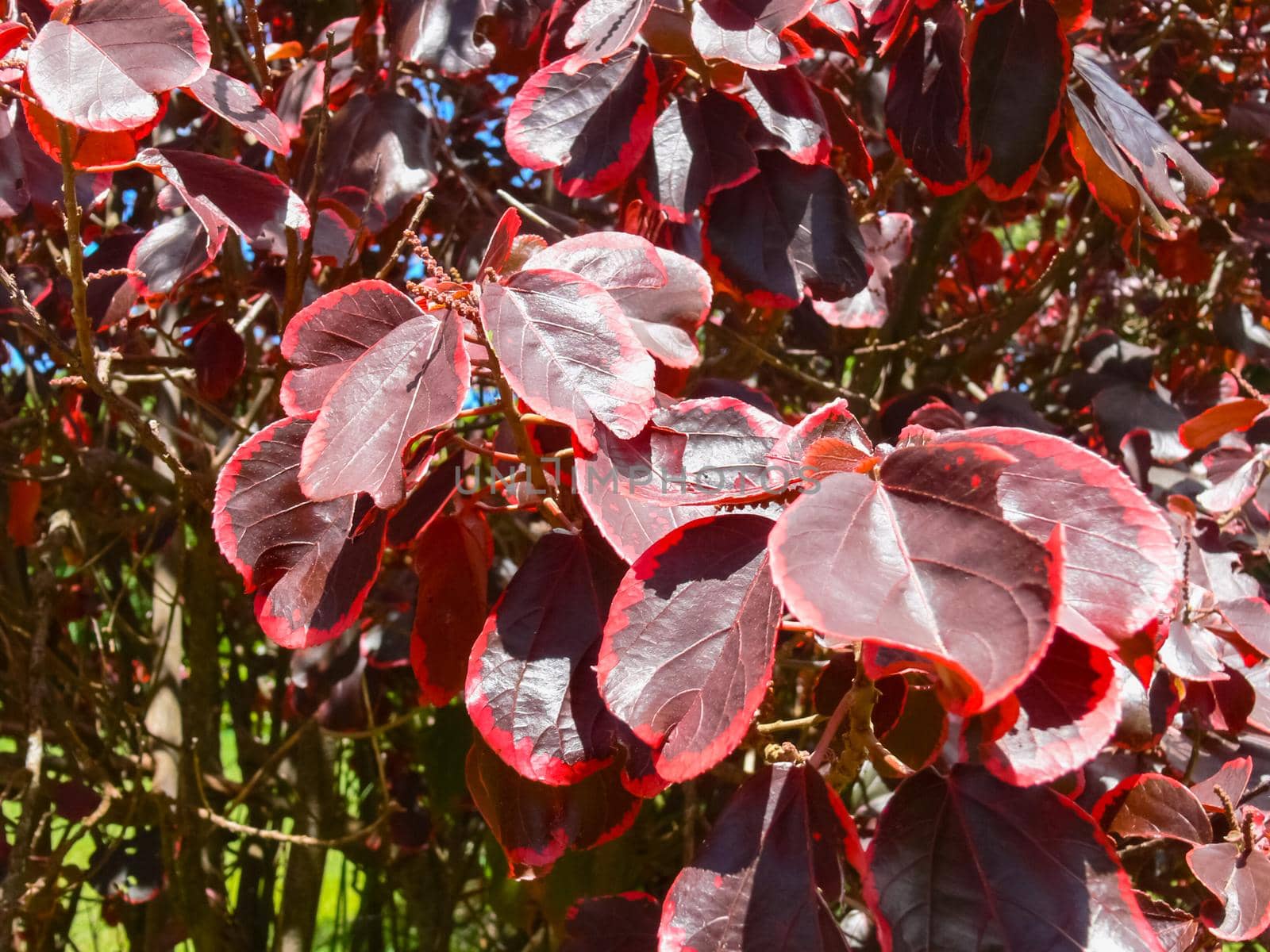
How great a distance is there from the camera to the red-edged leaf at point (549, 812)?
846mm

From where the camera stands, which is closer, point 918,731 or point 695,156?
point 918,731

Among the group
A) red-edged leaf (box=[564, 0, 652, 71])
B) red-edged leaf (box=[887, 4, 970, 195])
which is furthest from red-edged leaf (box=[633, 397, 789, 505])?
red-edged leaf (box=[887, 4, 970, 195])

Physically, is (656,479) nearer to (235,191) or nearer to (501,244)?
(501,244)

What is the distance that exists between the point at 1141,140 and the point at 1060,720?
772 millimetres

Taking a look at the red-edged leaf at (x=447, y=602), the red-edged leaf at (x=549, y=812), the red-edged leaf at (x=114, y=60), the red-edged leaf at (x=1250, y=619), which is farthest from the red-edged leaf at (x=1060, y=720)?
the red-edged leaf at (x=114, y=60)

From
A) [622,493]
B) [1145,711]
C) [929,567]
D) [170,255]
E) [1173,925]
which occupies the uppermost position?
[929,567]

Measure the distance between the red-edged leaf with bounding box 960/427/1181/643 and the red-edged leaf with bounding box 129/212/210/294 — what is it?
0.88 metres

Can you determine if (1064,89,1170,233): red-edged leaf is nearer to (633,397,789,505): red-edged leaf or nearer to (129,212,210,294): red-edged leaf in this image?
→ (633,397,789,505): red-edged leaf

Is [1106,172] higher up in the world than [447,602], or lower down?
higher up

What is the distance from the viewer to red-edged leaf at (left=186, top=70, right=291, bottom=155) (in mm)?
959

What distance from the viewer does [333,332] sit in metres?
0.75

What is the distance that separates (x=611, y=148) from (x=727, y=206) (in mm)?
168

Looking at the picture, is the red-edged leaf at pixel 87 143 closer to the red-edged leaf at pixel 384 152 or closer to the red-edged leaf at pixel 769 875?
the red-edged leaf at pixel 384 152

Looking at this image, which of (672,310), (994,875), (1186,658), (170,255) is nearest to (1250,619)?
(1186,658)
